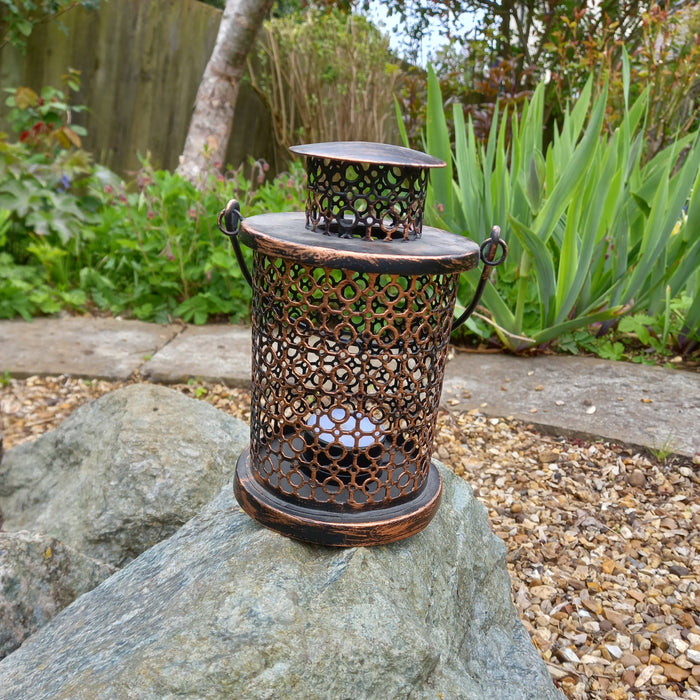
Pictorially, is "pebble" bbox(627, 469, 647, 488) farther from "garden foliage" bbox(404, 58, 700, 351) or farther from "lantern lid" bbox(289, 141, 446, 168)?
"lantern lid" bbox(289, 141, 446, 168)

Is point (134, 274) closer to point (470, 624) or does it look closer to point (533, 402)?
point (533, 402)

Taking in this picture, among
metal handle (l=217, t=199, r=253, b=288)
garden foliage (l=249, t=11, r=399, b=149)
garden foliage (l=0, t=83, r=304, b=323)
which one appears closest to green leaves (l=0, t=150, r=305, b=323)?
garden foliage (l=0, t=83, r=304, b=323)

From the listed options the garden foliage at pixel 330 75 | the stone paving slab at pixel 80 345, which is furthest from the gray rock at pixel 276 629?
the garden foliage at pixel 330 75

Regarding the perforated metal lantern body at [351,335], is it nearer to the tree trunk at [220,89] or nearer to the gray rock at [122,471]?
the gray rock at [122,471]

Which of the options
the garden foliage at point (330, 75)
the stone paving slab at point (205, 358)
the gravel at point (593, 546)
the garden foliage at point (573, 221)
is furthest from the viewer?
the garden foliage at point (330, 75)

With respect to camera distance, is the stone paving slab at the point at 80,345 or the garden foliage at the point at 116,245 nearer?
the stone paving slab at the point at 80,345

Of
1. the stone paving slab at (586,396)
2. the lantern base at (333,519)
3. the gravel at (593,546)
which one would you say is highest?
the lantern base at (333,519)

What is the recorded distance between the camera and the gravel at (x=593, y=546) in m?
1.47

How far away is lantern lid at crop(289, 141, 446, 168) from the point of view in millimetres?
1062

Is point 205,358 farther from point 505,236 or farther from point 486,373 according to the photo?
point 505,236

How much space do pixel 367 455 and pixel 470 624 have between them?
0.45 m

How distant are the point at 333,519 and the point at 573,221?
188 cm

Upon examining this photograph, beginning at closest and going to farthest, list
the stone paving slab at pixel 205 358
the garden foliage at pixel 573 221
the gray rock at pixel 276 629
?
the gray rock at pixel 276 629 → the garden foliage at pixel 573 221 → the stone paving slab at pixel 205 358

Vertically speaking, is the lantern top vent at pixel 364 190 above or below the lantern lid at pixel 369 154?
below
